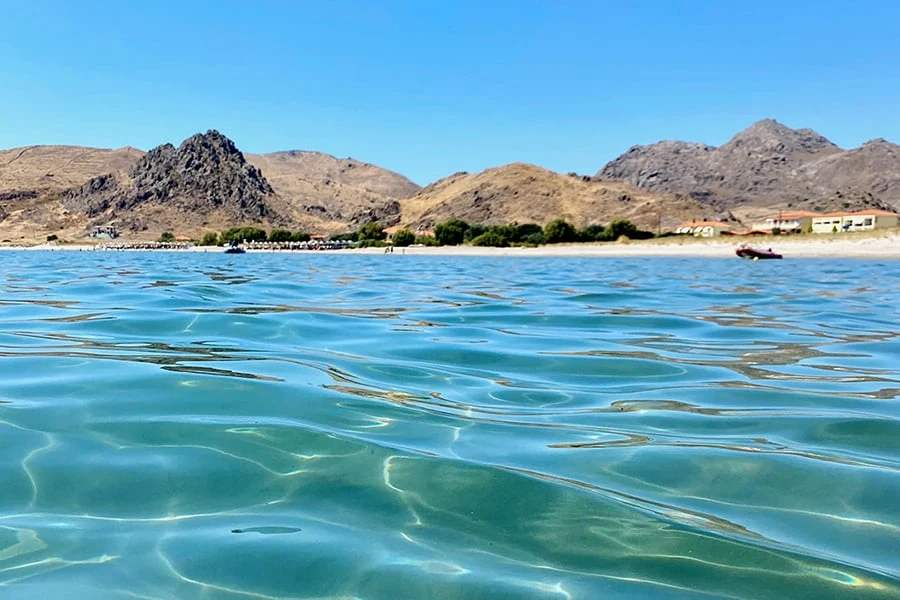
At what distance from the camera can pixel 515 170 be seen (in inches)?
7062

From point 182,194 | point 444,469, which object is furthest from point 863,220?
point 182,194

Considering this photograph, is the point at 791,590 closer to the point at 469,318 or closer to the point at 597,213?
the point at 469,318

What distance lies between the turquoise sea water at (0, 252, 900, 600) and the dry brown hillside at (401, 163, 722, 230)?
469ft

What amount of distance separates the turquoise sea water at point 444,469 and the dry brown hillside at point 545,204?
5632 inches

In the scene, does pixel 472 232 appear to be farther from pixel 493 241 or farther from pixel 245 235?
pixel 245 235

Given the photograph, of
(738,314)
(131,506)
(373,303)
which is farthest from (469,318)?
(131,506)

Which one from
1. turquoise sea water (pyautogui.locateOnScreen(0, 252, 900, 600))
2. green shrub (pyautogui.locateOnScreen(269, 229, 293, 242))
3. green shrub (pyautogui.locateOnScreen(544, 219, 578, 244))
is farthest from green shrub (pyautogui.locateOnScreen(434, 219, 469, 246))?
turquoise sea water (pyautogui.locateOnScreen(0, 252, 900, 600))

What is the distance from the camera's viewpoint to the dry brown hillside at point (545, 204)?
151875mm

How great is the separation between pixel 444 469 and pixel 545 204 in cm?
15904

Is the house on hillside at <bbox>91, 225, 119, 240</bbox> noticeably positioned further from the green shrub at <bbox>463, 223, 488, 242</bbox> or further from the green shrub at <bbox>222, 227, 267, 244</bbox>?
Answer: the green shrub at <bbox>463, 223, 488, 242</bbox>

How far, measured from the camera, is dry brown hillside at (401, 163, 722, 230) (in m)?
152

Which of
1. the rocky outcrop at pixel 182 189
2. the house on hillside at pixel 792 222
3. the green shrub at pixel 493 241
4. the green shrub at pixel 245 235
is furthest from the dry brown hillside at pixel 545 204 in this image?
the green shrub at pixel 493 241

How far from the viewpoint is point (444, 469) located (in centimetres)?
342

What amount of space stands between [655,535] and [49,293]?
14688mm
